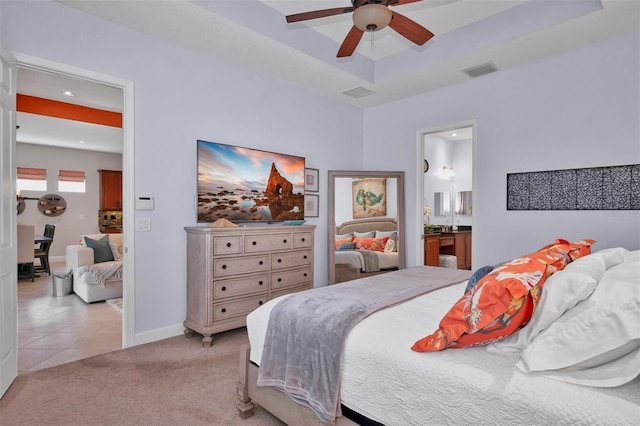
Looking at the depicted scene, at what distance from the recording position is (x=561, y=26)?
297cm

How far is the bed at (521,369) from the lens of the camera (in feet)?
3.20

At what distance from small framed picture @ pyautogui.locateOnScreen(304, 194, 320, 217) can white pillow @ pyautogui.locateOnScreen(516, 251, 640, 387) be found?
3.54m

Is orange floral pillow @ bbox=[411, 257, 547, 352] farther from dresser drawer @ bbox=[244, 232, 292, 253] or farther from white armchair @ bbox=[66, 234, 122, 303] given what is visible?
white armchair @ bbox=[66, 234, 122, 303]

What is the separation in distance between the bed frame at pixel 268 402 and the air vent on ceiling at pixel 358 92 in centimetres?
359

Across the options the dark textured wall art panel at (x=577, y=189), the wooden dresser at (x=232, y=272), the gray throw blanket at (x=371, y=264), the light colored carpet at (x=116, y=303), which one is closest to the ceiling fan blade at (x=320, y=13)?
the wooden dresser at (x=232, y=272)

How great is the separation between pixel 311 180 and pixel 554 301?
143 inches

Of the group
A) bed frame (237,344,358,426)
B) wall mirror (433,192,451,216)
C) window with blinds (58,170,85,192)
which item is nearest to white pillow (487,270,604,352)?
bed frame (237,344,358,426)

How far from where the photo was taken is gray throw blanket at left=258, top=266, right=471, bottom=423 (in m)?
1.49

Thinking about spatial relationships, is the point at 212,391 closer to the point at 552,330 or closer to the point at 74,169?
the point at 552,330

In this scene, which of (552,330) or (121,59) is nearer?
(552,330)

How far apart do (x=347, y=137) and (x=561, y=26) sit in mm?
2739

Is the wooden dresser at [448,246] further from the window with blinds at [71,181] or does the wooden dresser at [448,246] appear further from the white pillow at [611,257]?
the window with blinds at [71,181]

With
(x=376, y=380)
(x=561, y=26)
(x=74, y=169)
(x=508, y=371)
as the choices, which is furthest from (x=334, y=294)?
(x=74, y=169)

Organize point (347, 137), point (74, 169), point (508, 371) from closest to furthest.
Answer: point (508, 371) → point (347, 137) → point (74, 169)
